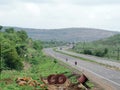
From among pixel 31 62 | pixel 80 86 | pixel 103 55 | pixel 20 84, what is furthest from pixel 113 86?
pixel 103 55

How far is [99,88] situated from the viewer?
133 ft

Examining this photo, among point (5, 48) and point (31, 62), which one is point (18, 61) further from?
point (31, 62)

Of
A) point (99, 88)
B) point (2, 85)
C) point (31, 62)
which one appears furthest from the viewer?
point (31, 62)

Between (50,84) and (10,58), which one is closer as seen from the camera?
(50,84)

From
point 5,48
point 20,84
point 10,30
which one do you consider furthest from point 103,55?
point 20,84

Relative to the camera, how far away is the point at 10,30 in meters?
150

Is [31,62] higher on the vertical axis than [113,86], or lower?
lower

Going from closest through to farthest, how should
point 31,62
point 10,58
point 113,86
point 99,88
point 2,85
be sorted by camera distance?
point 2,85 → point 99,88 → point 113,86 → point 10,58 → point 31,62

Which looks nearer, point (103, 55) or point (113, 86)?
point (113, 86)

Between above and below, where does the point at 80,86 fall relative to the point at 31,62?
above

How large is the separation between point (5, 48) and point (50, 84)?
41.1 metres

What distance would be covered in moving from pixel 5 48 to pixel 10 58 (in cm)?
343

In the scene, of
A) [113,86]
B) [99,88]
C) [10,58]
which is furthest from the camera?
[10,58]

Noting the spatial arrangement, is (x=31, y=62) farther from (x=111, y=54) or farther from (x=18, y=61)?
(x=111, y=54)
